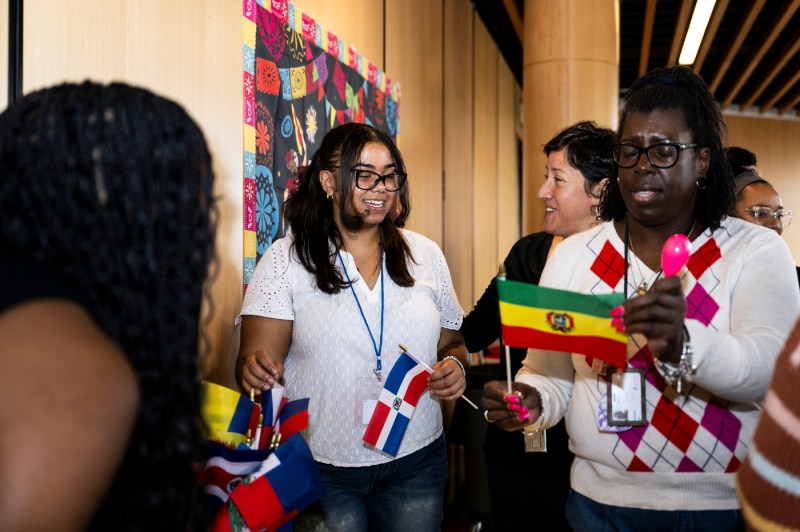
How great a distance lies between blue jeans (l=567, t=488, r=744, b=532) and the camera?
1640mm

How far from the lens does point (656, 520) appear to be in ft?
5.45

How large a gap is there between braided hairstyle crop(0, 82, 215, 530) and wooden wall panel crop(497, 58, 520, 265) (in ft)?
26.6

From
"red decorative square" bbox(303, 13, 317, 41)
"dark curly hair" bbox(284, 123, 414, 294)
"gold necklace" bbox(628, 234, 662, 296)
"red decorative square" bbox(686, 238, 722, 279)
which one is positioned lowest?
"gold necklace" bbox(628, 234, 662, 296)

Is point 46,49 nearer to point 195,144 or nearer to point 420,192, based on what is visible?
point 195,144

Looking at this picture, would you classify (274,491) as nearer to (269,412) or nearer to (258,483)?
(258,483)

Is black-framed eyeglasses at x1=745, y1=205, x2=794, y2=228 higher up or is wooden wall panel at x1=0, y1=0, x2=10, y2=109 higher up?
wooden wall panel at x1=0, y1=0, x2=10, y2=109

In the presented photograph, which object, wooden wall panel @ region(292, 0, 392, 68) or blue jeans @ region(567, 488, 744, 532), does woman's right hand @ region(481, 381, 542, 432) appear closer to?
blue jeans @ region(567, 488, 744, 532)

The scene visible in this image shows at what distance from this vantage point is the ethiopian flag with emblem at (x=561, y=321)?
1575mm

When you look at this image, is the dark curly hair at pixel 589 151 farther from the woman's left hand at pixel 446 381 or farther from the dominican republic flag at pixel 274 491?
the dominican republic flag at pixel 274 491

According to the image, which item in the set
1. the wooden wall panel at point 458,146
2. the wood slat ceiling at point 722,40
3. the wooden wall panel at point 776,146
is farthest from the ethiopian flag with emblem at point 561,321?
the wooden wall panel at point 776,146

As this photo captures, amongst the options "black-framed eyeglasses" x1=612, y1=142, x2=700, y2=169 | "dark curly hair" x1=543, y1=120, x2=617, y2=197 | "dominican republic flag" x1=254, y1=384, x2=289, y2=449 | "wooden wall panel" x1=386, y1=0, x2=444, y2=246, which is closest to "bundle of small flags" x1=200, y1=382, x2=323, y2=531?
"dominican republic flag" x1=254, y1=384, x2=289, y2=449

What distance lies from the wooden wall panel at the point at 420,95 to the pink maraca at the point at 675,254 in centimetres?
293

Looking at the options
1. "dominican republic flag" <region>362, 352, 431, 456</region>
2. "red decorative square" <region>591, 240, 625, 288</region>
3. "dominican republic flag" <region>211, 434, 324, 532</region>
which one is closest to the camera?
"dominican republic flag" <region>211, 434, 324, 532</region>

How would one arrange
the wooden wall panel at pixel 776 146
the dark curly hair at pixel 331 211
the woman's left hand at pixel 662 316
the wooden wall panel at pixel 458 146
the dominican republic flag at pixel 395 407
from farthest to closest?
the wooden wall panel at pixel 776 146, the wooden wall panel at pixel 458 146, the dark curly hair at pixel 331 211, the dominican republic flag at pixel 395 407, the woman's left hand at pixel 662 316
